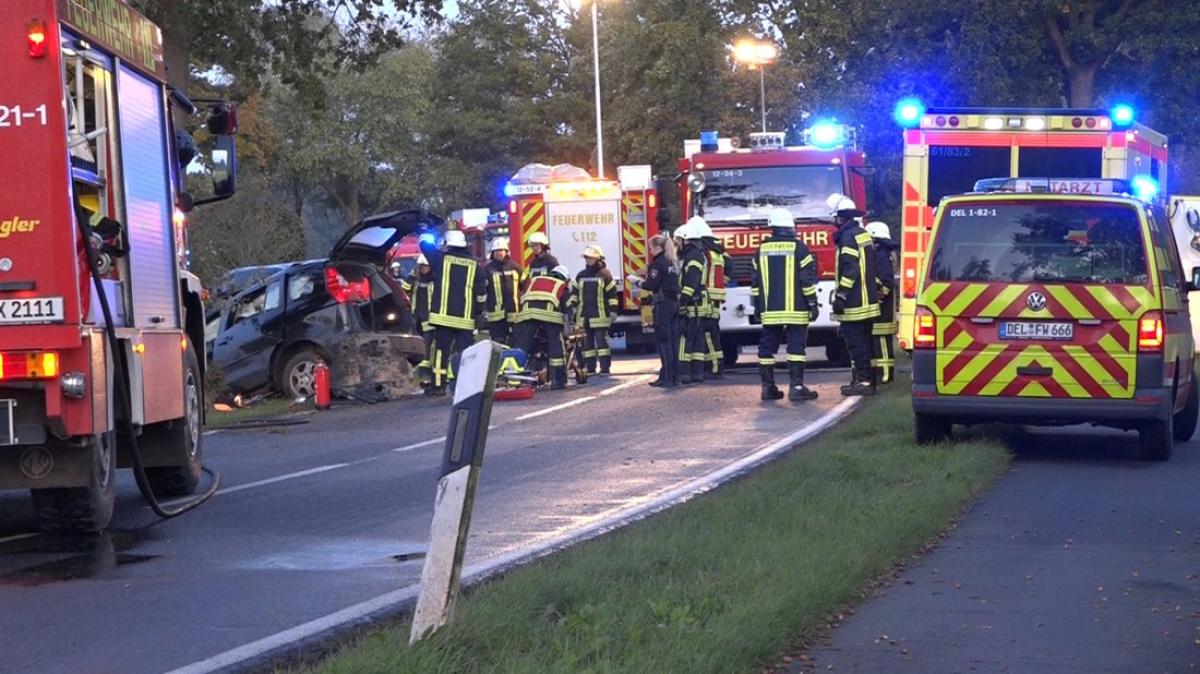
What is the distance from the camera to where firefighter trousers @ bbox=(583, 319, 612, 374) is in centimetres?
2239

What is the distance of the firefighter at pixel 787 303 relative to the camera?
17859 millimetres

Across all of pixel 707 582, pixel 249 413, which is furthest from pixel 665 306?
pixel 707 582

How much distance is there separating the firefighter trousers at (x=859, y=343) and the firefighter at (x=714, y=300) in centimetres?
308

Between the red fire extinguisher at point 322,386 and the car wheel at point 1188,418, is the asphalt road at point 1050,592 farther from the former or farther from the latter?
the red fire extinguisher at point 322,386

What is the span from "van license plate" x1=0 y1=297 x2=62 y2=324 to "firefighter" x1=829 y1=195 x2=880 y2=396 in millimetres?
10393

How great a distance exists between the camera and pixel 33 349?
8.66m

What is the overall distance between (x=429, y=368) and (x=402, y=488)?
27.6 ft

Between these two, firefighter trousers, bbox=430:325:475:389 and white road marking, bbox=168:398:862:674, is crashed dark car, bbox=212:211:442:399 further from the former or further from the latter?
white road marking, bbox=168:398:862:674

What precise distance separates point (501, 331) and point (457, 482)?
15721mm

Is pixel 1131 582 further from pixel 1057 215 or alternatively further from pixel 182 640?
pixel 1057 215

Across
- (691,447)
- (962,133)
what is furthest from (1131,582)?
(962,133)

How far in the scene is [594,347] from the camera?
73.8 ft

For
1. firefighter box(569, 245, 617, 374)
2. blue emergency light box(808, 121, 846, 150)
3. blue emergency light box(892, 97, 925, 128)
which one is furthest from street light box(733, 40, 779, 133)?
blue emergency light box(892, 97, 925, 128)

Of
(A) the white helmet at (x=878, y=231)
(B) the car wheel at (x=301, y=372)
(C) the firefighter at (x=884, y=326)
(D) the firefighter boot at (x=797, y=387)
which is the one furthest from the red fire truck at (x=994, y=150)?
(B) the car wheel at (x=301, y=372)
